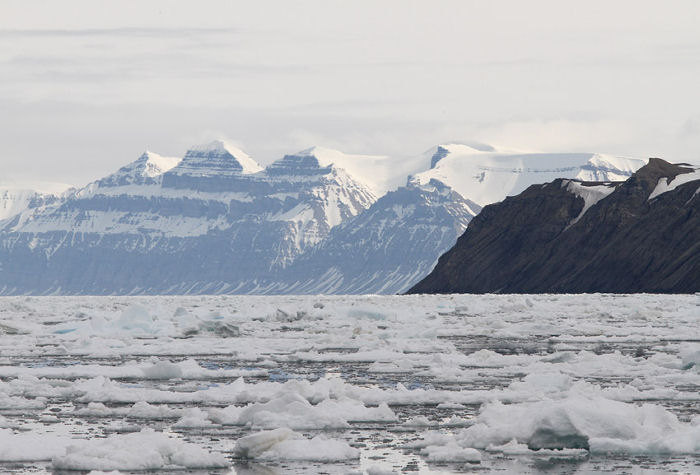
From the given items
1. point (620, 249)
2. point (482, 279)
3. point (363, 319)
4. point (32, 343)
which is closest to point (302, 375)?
point (32, 343)

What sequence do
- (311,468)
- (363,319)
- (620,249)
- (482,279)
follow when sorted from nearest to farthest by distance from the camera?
(311,468)
(363,319)
(620,249)
(482,279)

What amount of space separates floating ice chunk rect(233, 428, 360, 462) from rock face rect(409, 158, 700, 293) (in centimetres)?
12308

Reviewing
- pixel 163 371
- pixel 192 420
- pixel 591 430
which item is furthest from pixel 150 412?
pixel 591 430

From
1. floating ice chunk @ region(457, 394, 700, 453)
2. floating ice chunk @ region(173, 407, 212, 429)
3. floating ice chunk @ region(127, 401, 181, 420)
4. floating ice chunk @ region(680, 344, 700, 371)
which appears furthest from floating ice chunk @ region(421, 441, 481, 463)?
floating ice chunk @ region(680, 344, 700, 371)

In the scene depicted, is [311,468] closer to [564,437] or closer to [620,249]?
[564,437]

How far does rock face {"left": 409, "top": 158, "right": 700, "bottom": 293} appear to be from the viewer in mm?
147375

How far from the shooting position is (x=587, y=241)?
6570 inches

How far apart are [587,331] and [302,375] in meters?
20.8

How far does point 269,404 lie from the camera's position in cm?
1722

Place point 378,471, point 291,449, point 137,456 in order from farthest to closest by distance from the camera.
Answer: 1. point 291,449
2. point 137,456
3. point 378,471

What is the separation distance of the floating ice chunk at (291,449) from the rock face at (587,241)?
12308 centimetres

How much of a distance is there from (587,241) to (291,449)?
156 metres

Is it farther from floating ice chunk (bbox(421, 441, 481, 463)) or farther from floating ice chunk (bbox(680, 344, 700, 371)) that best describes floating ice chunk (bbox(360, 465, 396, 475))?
floating ice chunk (bbox(680, 344, 700, 371))

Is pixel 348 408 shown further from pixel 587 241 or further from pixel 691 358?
pixel 587 241
